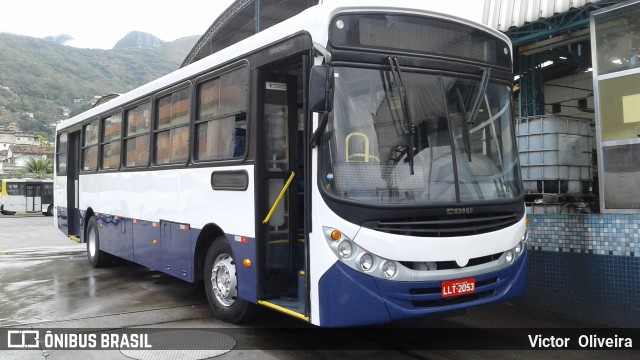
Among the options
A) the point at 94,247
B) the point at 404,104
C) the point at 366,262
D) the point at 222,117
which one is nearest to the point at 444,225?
the point at 366,262

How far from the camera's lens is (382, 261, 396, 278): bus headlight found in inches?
169

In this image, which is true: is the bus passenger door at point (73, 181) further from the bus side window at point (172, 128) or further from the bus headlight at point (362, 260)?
the bus headlight at point (362, 260)

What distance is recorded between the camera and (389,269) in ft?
14.1

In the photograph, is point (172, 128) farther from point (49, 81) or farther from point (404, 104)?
point (49, 81)

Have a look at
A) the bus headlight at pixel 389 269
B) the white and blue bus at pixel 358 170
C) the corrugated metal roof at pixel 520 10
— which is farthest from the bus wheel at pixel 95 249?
the corrugated metal roof at pixel 520 10

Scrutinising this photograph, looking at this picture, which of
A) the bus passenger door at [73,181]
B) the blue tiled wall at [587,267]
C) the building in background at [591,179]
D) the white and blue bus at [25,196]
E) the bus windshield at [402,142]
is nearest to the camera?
the bus windshield at [402,142]

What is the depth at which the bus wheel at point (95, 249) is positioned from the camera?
10.5 metres

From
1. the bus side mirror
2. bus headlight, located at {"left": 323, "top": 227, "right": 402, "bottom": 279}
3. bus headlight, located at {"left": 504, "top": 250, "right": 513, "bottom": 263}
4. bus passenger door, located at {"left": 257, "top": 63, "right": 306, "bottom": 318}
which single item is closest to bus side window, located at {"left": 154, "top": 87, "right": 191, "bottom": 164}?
bus passenger door, located at {"left": 257, "top": 63, "right": 306, "bottom": 318}

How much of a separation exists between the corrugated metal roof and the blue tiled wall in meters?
2.77

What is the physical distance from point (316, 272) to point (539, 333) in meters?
3.05

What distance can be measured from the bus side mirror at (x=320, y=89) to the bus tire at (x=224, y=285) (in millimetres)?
2291

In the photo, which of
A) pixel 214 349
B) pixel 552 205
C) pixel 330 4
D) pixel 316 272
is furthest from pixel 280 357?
pixel 552 205

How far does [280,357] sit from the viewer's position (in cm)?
501

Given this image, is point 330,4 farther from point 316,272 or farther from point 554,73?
point 554,73
